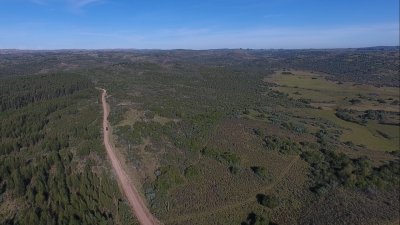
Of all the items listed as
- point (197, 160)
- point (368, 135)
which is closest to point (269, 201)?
point (197, 160)

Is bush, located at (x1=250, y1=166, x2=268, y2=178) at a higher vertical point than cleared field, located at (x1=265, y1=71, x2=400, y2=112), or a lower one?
higher

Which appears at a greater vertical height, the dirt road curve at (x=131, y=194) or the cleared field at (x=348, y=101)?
the dirt road curve at (x=131, y=194)

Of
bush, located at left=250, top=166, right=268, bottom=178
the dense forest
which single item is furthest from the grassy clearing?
the dense forest

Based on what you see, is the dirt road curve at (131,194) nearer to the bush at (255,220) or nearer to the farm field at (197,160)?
the farm field at (197,160)

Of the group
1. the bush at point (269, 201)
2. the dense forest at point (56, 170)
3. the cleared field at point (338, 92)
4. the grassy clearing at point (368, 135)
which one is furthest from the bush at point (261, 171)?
the cleared field at point (338, 92)

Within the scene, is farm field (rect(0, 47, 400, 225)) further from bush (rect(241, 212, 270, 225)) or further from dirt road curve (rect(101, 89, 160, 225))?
dirt road curve (rect(101, 89, 160, 225))

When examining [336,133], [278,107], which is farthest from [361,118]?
[278,107]

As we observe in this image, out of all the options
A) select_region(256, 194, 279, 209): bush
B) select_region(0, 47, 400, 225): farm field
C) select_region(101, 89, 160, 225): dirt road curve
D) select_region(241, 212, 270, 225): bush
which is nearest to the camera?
select_region(241, 212, 270, 225): bush

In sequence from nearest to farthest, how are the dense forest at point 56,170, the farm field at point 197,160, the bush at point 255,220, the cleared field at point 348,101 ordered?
1. the bush at point 255,220
2. the dense forest at point 56,170
3. the farm field at point 197,160
4. the cleared field at point 348,101

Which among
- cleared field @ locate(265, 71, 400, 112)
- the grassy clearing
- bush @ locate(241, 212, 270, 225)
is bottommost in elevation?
cleared field @ locate(265, 71, 400, 112)

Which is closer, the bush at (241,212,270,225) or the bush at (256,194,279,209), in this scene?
the bush at (241,212,270,225)

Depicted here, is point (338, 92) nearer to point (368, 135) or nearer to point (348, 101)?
point (348, 101)

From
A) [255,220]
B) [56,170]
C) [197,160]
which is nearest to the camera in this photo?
[255,220]
